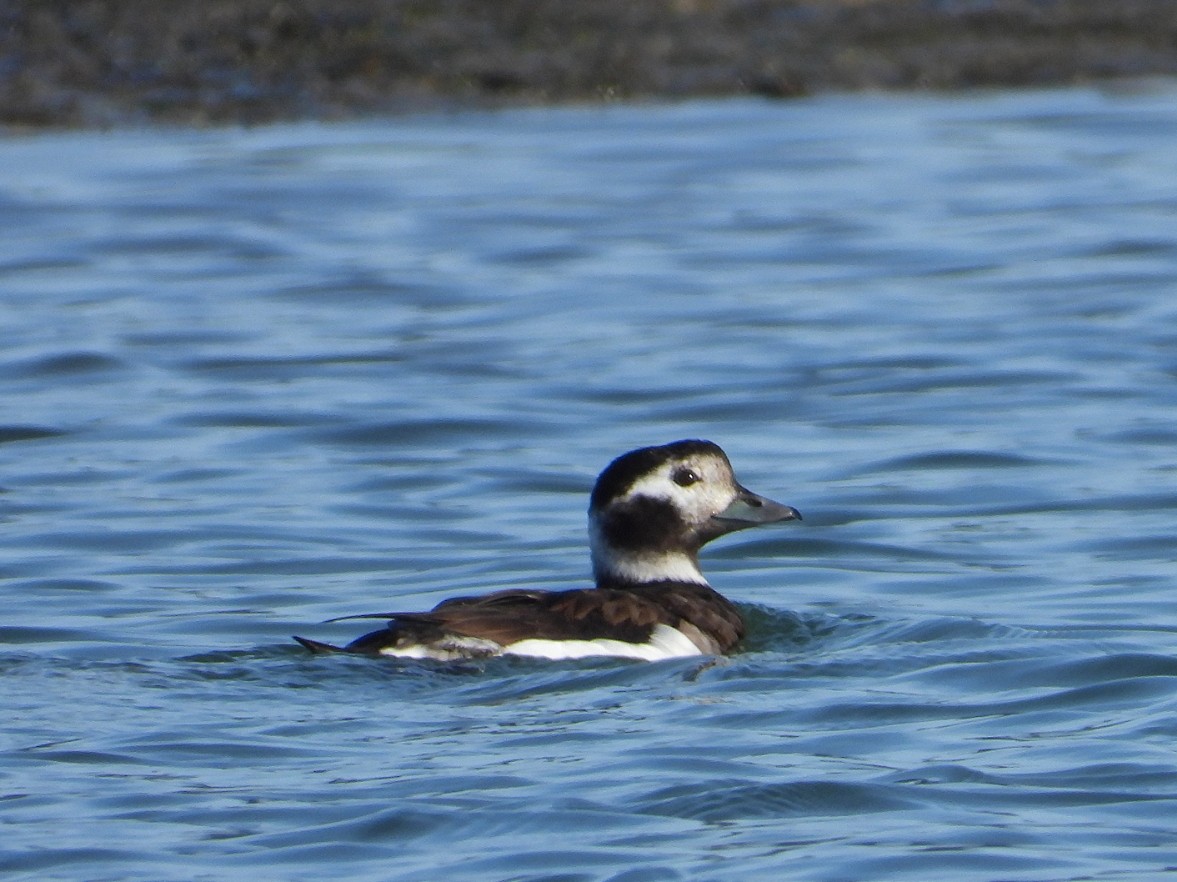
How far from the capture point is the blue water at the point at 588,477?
622cm

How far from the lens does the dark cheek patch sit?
330 inches

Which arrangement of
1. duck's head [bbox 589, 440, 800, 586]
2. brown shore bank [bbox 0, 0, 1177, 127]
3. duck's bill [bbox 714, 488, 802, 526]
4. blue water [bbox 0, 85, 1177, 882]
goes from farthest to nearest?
brown shore bank [bbox 0, 0, 1177, 127] → duck's bill [bbox 714, 488, 802, 526] → duck's head [bbox 589, 440, 800, 586] → blue water [bbox 0, 85, 1177, 882]

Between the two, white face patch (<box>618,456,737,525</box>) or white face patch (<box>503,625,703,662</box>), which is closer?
white face patch (<box>503,625,703,662</box>)

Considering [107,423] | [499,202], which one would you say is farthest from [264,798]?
[499,202]

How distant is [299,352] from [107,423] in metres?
1.69

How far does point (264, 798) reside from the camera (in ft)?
20.7

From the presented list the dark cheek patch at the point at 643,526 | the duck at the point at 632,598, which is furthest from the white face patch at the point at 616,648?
the dark cheek patch at the point at 643,526

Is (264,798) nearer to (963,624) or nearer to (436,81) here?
(963,624)

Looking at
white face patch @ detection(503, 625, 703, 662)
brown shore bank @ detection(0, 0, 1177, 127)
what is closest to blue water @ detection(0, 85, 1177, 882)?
white face patch @ detection(503, 625, 703, 662)

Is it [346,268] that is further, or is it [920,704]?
[346,268]

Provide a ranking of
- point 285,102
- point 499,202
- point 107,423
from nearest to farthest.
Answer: point 107,423, point 499,202, point 285,102

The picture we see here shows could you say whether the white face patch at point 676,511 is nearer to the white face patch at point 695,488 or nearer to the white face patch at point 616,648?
the white face patch at point 695,488

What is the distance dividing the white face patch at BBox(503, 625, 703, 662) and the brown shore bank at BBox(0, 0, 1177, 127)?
11.7 m

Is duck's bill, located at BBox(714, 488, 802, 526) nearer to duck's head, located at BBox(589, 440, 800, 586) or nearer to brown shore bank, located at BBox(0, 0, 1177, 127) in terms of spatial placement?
duck's head, located at BBox(589, 440, 800, 586)
